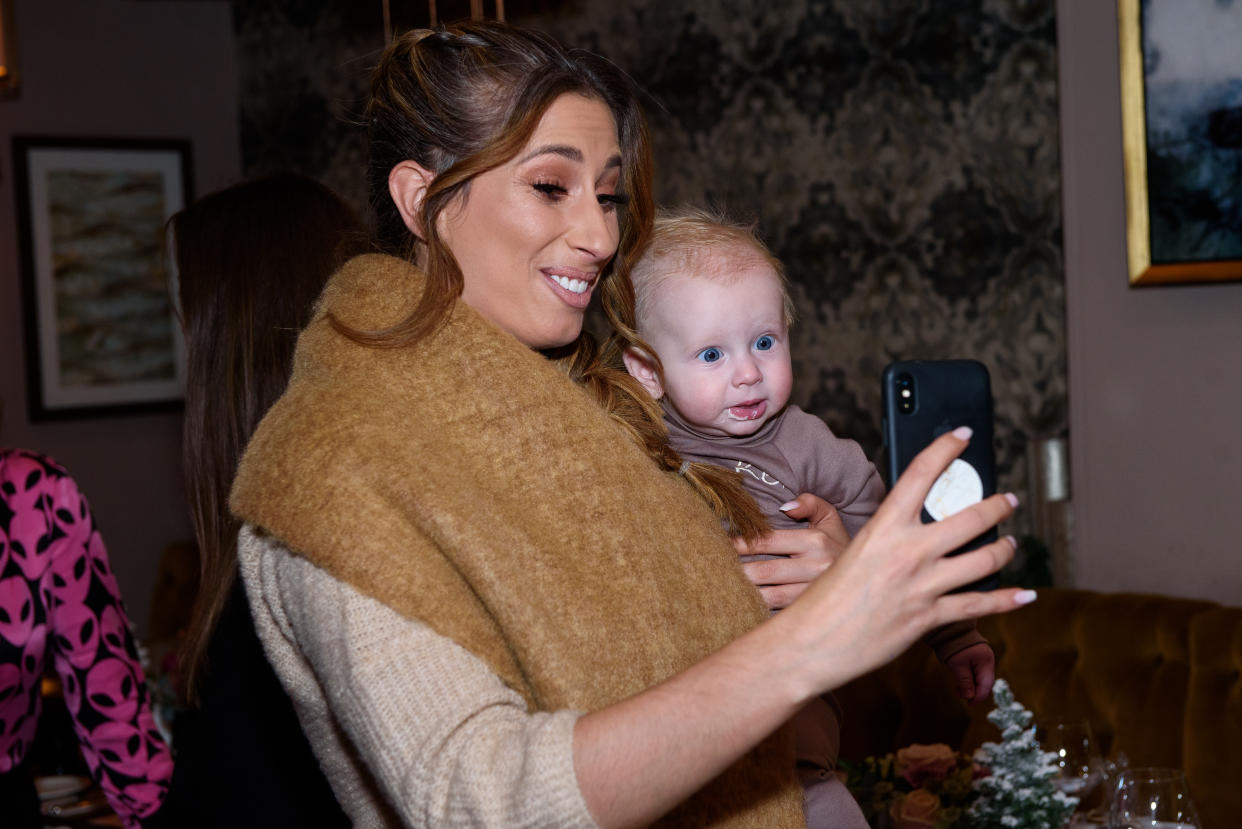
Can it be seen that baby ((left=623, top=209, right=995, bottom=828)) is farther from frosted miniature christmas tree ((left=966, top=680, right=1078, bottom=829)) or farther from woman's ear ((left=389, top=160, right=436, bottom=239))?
woman's ear ((left=389, top=160, right=436, bottom=239))

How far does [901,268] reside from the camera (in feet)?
12.7

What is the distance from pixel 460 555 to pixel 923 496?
0.43 m

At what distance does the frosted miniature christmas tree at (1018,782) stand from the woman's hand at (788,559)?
498 mm

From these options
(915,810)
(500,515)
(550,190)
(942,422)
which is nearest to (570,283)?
(550,190)

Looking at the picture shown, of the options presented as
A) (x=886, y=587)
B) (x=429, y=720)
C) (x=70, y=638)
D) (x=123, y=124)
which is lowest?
(x=70, y=638)

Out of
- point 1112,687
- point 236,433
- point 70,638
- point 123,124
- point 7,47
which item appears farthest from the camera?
point 123,124

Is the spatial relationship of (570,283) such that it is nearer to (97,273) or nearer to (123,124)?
(97,273)

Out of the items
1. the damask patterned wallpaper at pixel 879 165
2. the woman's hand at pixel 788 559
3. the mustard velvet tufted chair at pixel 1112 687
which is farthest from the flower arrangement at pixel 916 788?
the damask patterned wallpaper at pixel 879 165

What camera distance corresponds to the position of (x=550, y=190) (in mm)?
1420

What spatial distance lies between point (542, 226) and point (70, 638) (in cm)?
146

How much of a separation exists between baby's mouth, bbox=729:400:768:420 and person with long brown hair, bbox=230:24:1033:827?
0.16m

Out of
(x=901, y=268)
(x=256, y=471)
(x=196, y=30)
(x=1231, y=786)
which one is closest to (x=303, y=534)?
(x=256, y=471)

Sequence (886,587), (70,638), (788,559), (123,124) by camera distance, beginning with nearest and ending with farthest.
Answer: (886,587) < (788,559) < (70,638) < (123,124)

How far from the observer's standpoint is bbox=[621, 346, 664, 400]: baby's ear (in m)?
1.82
